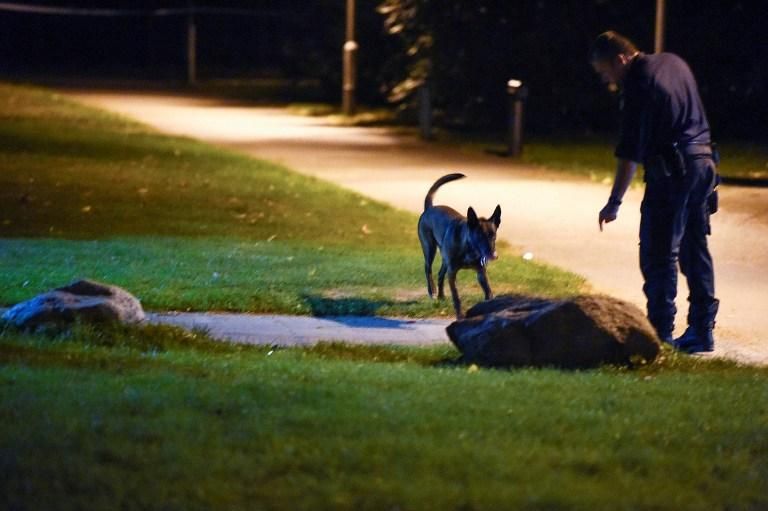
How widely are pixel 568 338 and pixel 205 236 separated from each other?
738cm

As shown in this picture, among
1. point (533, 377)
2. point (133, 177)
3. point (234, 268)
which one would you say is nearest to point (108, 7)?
point (133, 177)

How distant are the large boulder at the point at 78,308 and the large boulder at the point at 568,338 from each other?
7.25 ft

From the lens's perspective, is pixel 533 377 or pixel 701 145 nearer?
pixel 533 377

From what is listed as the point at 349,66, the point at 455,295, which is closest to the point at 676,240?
the point at 455,295

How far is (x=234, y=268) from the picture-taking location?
1264cm

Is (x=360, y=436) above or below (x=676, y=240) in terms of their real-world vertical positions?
below

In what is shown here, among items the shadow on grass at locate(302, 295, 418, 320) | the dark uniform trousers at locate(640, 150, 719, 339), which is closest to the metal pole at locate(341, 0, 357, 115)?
the shadow on grass at locate(302, 295, 418, 320)

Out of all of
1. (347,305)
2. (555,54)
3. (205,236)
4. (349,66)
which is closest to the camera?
(347,305)

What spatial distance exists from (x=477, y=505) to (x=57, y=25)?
63.7 meters

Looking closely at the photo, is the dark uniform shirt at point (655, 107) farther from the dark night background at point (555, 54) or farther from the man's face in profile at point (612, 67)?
the dark night background at point (555, 54)

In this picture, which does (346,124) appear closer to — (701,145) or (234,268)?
(234,268)

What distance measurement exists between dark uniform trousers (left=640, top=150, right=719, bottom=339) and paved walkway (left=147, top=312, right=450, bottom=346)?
4.73ft

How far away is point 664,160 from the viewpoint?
9500 mm

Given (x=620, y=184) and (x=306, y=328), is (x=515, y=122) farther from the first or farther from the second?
(x=620, y=184)
